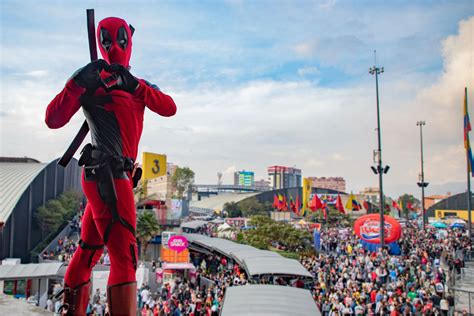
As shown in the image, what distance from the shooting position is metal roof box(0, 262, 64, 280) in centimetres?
1547

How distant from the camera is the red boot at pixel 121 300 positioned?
5.62 m

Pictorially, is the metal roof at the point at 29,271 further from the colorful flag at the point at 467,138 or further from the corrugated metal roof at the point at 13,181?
the colorful flag at the point at 467,138

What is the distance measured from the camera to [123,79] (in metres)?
5.72

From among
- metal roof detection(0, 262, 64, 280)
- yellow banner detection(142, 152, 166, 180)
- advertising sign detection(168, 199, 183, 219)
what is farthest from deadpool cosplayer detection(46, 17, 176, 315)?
yellow banner detection(142, 152, 166, 180)

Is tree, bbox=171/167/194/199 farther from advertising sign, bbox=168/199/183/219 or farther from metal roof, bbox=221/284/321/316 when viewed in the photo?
metal roof, bbox=221/284/321/316

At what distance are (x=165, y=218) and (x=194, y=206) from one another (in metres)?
63.2

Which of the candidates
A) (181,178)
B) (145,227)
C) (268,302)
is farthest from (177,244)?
(181,178)

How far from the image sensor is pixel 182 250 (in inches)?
874

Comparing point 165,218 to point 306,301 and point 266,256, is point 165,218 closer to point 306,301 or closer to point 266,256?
point 266,256

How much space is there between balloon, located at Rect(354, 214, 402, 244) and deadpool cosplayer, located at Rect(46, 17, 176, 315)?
20.5 metres

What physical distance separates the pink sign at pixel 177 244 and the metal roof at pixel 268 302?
9.35 meters

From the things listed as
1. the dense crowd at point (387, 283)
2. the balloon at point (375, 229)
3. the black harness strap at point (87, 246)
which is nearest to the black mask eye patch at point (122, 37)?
the black harness strap at point (87, 246)

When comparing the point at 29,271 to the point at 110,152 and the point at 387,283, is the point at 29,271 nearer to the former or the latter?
the point at 110,152

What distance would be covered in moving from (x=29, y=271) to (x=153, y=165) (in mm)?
26757
